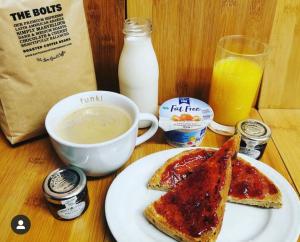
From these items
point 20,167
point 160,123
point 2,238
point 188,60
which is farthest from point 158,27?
point 2,238

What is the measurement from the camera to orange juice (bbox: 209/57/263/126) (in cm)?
83

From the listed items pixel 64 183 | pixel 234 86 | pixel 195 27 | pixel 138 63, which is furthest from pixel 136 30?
pixel 64 183

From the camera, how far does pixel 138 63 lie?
2.59 feet

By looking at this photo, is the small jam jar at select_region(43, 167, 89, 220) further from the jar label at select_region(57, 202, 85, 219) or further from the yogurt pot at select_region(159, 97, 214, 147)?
the yogurt pot at select_region(159, 97, 214, 147)

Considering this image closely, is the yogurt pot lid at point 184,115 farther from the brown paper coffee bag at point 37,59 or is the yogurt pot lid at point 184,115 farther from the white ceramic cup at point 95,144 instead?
the brown paper coffee bag at point 37,59

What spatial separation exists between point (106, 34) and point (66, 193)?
481mm

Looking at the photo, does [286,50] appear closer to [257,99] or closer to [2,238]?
[257,99]

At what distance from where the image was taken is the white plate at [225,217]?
1.96 ft

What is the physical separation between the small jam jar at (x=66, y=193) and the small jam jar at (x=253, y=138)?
0.39m

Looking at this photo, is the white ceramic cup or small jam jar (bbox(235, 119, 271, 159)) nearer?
the white ceramic cup

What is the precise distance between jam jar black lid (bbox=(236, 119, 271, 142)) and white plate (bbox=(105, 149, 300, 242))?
0.08m

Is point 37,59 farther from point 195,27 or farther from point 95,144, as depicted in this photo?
point 195,27

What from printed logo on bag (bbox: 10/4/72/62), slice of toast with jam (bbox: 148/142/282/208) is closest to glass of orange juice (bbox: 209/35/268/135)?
slice of toast with jam (bbox: 148/142/282/208)

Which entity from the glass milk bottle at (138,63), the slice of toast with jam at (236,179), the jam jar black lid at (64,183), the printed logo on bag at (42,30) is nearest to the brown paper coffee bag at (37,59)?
the printed logo on bag at (42,30)
